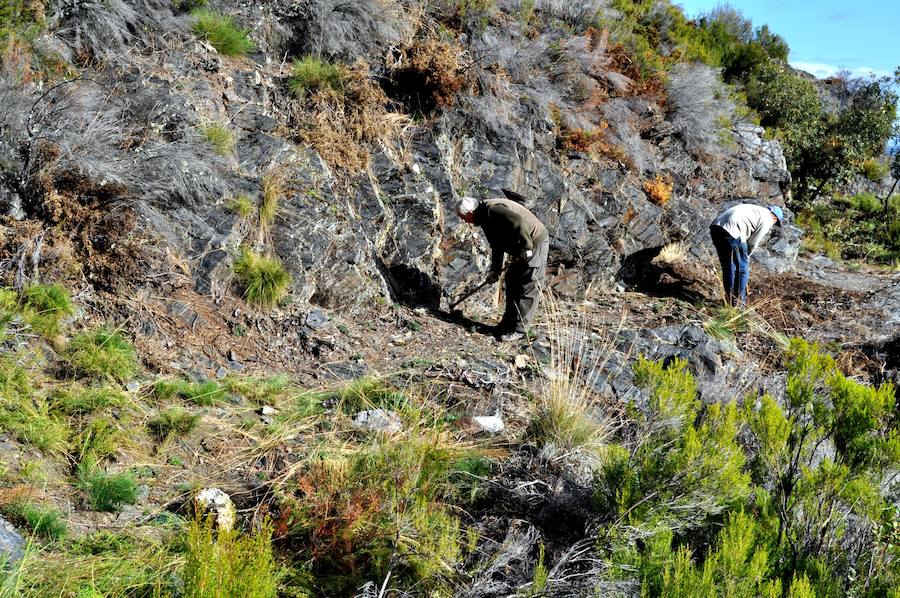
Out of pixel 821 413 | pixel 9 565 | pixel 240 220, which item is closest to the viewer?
pixel 9 565

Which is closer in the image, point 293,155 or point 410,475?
point 410,475

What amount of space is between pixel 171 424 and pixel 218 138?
337 cm

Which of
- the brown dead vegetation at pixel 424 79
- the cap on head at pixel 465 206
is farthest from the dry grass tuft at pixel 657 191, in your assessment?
the cap on head at pixel 465 206

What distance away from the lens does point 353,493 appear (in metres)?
3.64

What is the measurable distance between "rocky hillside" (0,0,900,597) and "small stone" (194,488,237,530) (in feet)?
0.11

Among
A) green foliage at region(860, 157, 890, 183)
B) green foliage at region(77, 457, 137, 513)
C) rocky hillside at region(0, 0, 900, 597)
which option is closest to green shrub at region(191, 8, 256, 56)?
rocky hillside at region(0, 0, 900, 597)

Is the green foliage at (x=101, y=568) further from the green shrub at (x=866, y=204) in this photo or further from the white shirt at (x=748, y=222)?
the green shrub at (x=866, y=204)

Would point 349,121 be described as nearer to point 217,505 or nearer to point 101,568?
point 217,505

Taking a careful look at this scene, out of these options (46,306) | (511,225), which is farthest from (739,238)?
(46,306)

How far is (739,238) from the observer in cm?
830

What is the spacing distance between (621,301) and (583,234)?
107 centimetres

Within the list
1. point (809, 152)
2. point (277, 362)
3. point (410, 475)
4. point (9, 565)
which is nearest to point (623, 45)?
point (809, 152)

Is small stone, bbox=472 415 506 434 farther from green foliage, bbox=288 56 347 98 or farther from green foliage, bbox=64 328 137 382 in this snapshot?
green foliage, bbox=288 56 347 98

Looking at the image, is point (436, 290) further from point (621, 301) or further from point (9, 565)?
point (9, 565)
